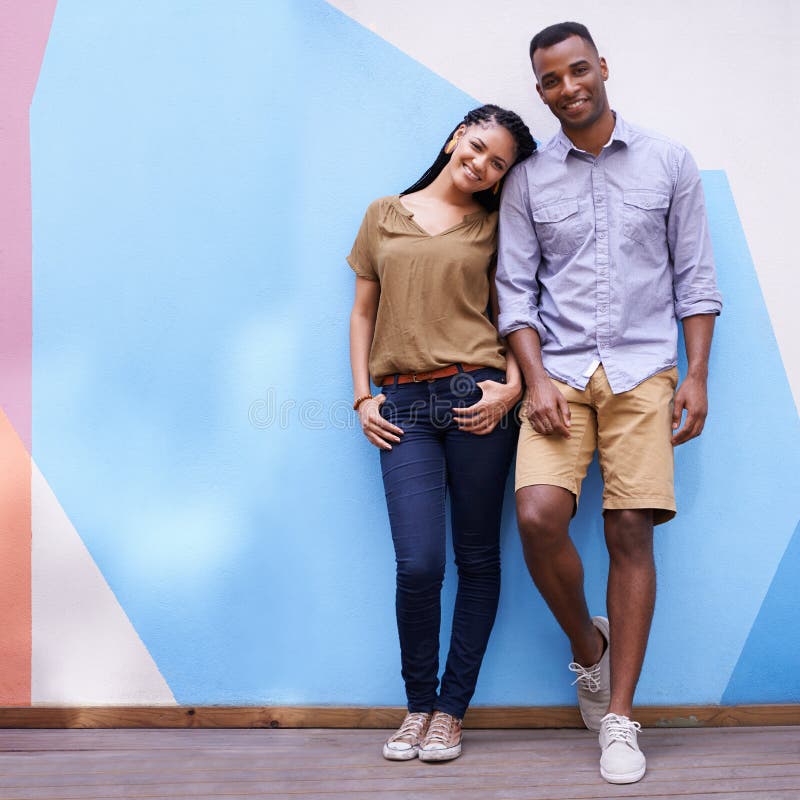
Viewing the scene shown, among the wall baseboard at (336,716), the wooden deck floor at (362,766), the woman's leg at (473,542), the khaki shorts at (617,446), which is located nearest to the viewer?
the wooden deck floor at (362,766)

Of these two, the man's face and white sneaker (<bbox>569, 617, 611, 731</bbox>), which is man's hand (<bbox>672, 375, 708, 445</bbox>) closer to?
white sneaker (<bbox>569, 617, 611, 731</bbox>)

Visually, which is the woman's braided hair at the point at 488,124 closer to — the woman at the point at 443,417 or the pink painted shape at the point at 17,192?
the woman at the point at 443,417

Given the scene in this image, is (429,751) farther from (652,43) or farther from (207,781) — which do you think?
(652,43)

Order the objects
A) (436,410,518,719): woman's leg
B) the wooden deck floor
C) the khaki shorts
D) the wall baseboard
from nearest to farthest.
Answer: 1. the wooden deck floor
2. the khaki shorts
3. (436,410,518,719): woman's leg
4. the wall baseboard

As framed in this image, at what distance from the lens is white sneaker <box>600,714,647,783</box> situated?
169 centimetres

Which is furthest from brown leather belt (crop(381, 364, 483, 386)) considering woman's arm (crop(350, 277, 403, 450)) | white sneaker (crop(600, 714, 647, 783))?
white sneaker (crop(600, 714, 647, 783))

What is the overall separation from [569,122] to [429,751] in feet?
5.03

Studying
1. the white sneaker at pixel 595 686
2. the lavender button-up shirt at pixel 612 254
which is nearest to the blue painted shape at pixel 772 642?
the white sneaker at pixel 595 686

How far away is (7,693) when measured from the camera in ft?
7.13

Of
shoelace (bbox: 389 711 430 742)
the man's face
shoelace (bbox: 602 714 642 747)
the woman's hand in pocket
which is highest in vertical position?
the man's face

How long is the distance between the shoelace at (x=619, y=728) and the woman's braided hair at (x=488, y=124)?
1273 mm

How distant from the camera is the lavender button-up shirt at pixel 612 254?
6.14 feet

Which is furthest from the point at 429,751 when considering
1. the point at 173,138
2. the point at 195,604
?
the point at 173,138

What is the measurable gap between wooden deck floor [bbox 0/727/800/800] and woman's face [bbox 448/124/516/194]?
1.40 m
